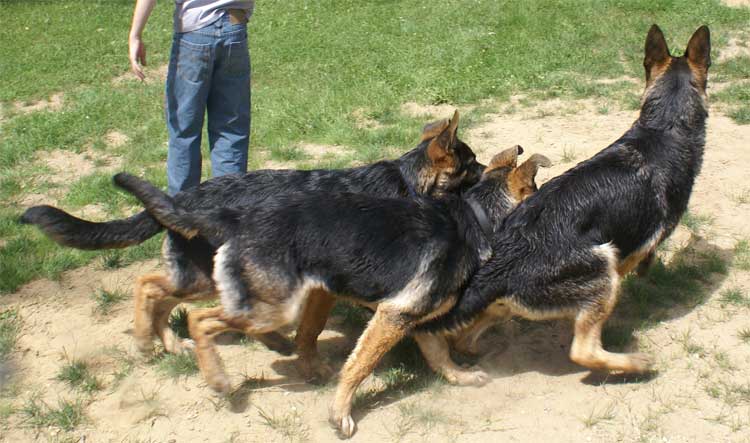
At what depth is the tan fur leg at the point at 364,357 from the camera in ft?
15.0

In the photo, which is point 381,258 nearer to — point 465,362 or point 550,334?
point 465,362

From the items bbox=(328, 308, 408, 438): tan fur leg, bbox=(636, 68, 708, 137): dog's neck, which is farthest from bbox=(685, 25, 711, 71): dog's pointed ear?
bbox=(328, 308, 408, 438): tan fur leg

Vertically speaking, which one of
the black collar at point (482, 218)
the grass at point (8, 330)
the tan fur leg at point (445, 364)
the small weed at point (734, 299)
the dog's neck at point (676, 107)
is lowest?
the grass at point (8, 330)

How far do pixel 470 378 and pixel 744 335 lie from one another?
1.98 m

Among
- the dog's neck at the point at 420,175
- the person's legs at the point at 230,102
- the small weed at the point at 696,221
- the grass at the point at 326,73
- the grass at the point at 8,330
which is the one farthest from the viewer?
the grass at the point at 326,73

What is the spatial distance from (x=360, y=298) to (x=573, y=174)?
1.77 metres

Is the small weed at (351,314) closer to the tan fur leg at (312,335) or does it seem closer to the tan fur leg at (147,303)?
the tan fur leg at (312,335)

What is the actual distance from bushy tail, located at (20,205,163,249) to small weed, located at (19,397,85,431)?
103 centimetres

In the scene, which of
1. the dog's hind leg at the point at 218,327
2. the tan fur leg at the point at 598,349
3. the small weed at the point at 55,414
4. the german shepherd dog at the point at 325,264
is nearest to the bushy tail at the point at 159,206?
the german shepherd dog at the point at 325,264

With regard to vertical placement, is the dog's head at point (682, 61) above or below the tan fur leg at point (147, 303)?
above

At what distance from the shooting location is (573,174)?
5180 millimetres

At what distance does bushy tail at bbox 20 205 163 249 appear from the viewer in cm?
468

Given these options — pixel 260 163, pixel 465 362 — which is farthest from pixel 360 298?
pixel 260 163

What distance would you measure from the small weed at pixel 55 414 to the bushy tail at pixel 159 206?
1.33m
